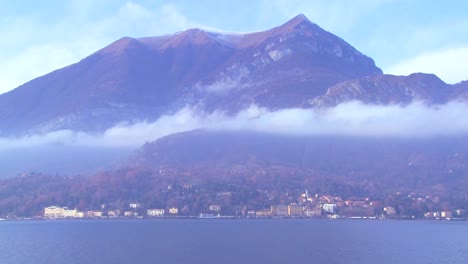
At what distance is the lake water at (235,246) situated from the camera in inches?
2630

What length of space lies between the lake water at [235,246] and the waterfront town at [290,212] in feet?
130

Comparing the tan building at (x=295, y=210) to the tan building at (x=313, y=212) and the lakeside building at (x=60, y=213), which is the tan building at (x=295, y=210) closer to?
the tan building at (x=313, y=212)

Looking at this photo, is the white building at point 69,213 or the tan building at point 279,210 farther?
the white building at point 69,213

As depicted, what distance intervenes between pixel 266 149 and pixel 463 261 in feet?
388

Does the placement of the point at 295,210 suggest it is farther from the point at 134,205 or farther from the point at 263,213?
the point at 134,205

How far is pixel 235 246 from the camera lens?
7731cm

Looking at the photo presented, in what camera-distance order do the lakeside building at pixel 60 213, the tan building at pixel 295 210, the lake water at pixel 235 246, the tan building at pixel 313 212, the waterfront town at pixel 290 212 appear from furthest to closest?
1. the lakeside building at pixel 60 213
2. the tan building at pixel 295 210
3. the tan building at pixel 313 212
4. the waterfront town at pixel 290 212
5. the lake water at pixel 235 246

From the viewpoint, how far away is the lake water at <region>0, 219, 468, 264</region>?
219 ft

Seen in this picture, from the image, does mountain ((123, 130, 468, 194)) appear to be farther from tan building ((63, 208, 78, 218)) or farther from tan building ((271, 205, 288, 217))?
tan building ((63, 208, 78, 218))

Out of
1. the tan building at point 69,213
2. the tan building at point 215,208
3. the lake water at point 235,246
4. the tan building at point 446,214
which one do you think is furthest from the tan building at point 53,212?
the tan building at point 446,214

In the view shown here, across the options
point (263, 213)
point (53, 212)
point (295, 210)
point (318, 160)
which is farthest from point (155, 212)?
point (318, 160)

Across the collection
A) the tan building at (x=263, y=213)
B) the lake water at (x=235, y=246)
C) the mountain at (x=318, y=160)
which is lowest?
the lake water at (x=235, y=246)

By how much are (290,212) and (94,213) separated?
38203 millimetres

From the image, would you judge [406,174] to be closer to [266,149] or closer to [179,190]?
[266,149]
